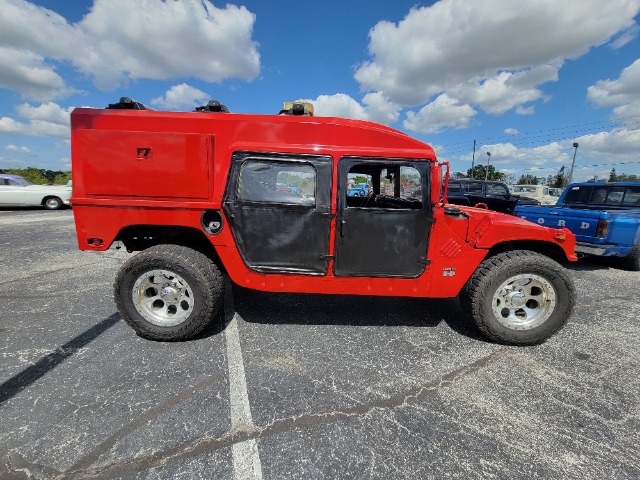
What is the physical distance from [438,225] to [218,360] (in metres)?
2.49

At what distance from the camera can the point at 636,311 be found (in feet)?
14.3

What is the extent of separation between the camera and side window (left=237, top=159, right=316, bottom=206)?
10.6 feet

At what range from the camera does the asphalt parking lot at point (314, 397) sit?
79.0 inches

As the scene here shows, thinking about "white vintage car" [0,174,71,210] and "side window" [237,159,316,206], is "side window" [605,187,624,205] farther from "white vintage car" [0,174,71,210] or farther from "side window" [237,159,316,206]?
"white vintage car" [0,174,71,210]

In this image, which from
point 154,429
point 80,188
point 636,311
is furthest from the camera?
point 636,311

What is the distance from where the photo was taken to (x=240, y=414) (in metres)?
2.37

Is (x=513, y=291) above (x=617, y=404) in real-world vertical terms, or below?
above

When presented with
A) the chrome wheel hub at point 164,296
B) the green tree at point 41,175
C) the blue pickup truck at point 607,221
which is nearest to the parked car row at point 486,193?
the blue pickup truck at point 607,221

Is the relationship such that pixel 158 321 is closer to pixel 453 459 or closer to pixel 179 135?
pixel 179 135

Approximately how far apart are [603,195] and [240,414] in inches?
347

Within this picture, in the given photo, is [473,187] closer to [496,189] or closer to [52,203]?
[496,189]

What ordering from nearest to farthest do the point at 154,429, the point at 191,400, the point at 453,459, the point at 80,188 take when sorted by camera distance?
the point at 453,459 < the point at 154,429 < the point at 191,400 < the point at 80,188

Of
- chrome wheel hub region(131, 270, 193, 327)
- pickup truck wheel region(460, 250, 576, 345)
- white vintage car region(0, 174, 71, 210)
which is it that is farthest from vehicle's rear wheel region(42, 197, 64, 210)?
pickup truck wheel region(460, 250, 576, 345)

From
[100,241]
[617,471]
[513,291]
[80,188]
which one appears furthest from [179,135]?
[617,471]
